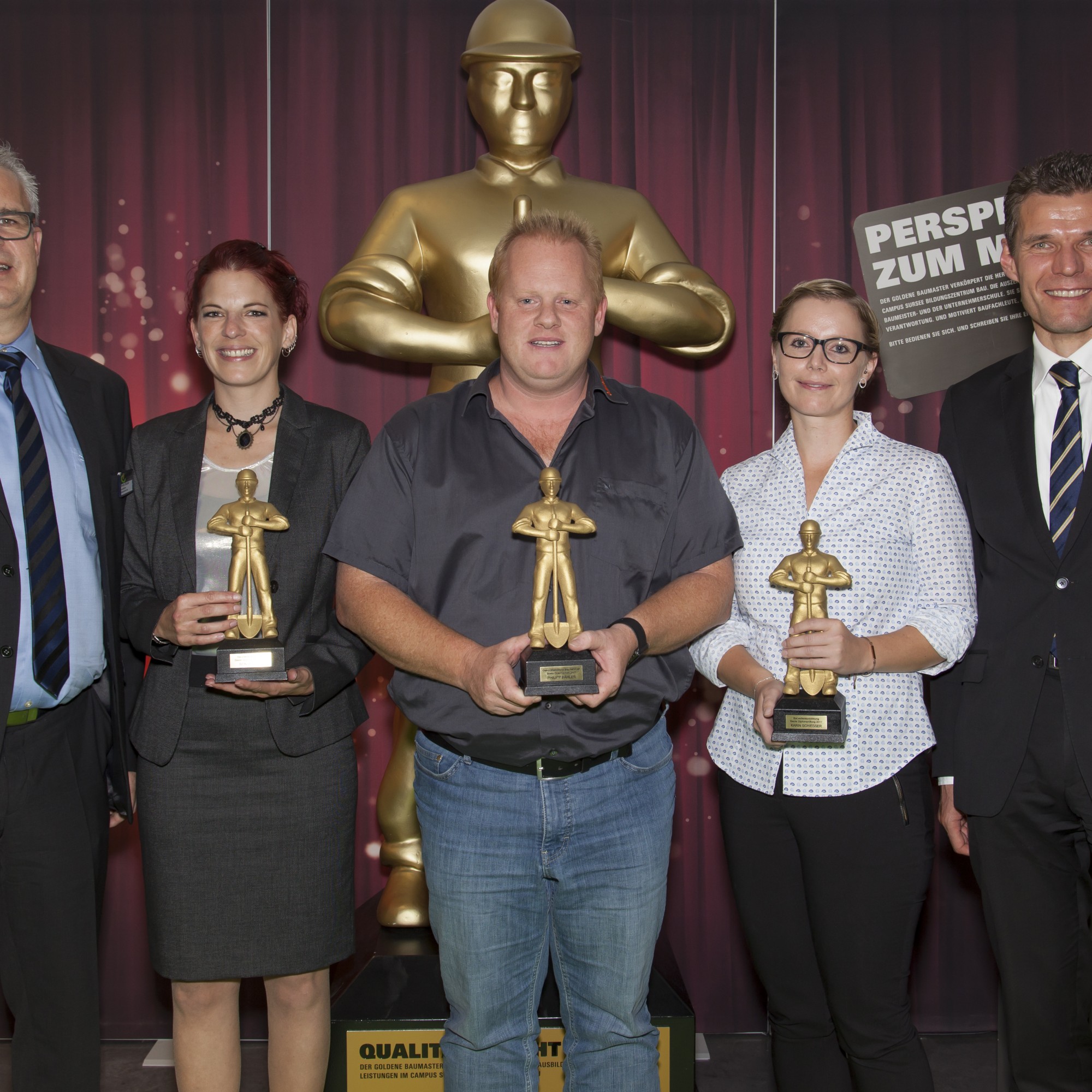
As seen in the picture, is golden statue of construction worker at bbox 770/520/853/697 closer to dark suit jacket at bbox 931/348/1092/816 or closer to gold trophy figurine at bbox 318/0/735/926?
dark suit jacket at bbox 931/348/1092/816

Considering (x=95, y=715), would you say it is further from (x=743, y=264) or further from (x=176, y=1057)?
(x=743, y=264)

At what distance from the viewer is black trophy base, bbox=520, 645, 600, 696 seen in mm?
1884

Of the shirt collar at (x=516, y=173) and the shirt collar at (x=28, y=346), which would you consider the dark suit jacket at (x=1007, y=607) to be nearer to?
the shirt collar at (x=516, y=173)

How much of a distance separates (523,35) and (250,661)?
1924mm

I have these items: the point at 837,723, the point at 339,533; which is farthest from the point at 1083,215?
the point at 339,533

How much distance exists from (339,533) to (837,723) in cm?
101

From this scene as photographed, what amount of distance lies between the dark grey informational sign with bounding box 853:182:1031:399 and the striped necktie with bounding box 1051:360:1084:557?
129 cm

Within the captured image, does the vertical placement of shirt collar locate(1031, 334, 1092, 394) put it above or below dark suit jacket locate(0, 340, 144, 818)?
above

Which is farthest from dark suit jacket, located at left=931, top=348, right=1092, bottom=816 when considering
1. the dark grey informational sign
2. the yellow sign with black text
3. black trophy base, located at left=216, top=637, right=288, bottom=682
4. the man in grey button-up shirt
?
black trophy base, located at left=216, top=637, right=288, bottom=682

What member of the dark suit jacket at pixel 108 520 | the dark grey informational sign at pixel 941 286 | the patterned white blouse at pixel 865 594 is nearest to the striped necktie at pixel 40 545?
the dark suit jacket at pixel 108 520

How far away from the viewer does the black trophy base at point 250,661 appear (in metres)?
2.19

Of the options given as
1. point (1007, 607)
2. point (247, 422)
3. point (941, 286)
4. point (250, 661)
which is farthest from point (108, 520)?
point (941, 286)

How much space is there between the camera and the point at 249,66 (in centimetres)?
358

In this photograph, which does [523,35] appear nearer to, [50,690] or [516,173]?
[516,173]
